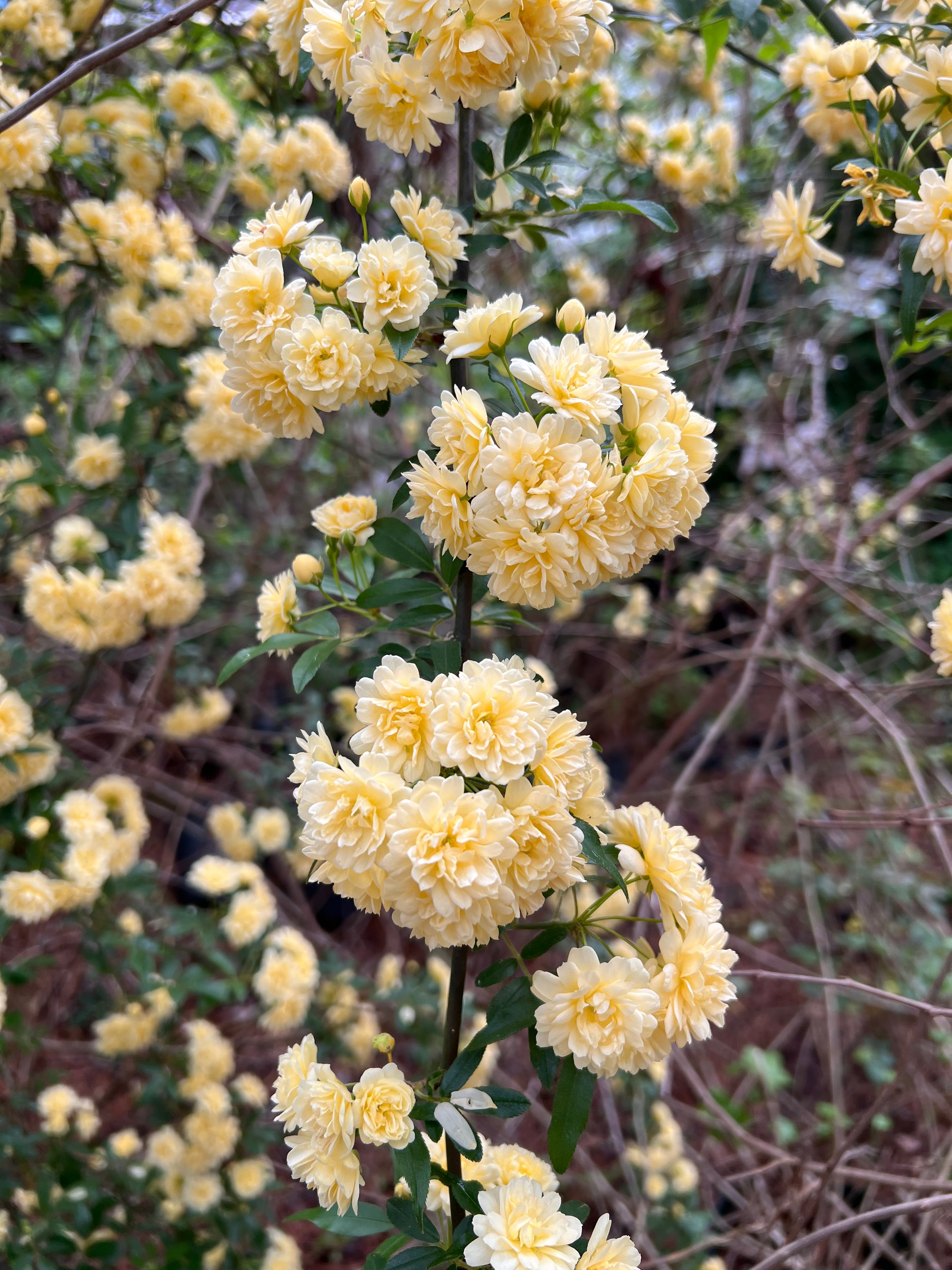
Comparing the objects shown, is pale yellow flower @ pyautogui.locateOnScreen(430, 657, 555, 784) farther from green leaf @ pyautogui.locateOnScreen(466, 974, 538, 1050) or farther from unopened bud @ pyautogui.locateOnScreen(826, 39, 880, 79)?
unopened bud @ pyautogui.locateOnScreen(826, 39, 880, 79)

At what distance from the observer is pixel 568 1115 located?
756 millimetres

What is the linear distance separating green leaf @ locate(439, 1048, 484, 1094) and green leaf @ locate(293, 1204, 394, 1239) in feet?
0.49

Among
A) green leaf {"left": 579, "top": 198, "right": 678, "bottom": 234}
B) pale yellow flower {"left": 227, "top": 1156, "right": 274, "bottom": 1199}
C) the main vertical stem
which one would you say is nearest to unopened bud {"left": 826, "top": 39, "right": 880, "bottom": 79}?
green leaf {"left": 579, "top": 198, "right": 678, "bottom": 234}

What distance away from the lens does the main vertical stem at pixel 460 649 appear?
0.80 metres

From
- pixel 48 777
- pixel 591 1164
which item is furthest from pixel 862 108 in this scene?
pixel 591 1164

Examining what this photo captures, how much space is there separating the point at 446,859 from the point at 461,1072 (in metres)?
0.32

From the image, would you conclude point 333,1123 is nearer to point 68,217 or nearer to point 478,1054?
point 478,1054

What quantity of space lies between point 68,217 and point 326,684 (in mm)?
1399

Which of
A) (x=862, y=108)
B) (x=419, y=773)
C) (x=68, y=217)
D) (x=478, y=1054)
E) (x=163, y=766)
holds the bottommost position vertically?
(x=163, y=766)

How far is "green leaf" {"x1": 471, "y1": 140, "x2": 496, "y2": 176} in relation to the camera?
3.04ft

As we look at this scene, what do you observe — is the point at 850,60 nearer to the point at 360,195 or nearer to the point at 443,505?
the point at 360,195

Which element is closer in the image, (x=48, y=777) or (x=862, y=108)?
(x=862, y=108)

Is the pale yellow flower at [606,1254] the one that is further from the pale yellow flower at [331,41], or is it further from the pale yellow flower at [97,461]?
the pale yellow flower at [97,461]

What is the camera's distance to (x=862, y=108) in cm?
116
